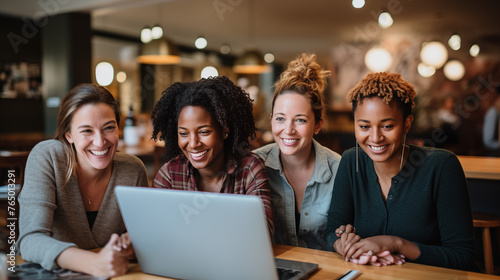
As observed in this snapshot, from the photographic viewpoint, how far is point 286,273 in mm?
1204

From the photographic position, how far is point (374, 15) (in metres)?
6.74

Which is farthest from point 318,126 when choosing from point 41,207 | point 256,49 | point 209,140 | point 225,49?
point 225,49

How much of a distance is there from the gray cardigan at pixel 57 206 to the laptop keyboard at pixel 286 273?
0.69 meters

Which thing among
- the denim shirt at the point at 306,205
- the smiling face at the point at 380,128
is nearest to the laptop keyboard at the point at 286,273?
the smiling face at the point at 380,128

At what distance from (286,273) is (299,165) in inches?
34.0

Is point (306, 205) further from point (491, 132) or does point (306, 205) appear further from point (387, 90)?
point (491, 132)

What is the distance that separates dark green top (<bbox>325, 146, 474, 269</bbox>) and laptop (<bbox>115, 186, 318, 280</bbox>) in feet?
1.42

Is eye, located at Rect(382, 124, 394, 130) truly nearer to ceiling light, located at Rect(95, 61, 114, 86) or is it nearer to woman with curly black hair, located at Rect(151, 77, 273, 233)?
woman with curly black hair, located at Rect(151, 77, 273, 233)

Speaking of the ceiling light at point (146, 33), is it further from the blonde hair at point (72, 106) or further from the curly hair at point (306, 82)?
the blonde hair at point (72, 106)

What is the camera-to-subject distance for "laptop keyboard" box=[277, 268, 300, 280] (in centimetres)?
117

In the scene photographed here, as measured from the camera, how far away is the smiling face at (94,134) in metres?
1.58

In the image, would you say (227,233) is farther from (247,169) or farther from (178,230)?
(247,169)

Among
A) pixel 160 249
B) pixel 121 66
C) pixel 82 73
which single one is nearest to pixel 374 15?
pixel 82 73

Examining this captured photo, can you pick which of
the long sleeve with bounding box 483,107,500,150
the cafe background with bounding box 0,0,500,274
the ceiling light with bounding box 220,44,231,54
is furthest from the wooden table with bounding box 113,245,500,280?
the ceiling light with bounding box 220,44,231,54
